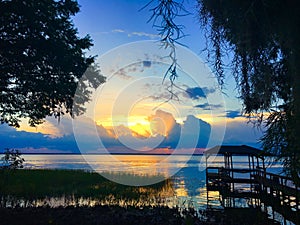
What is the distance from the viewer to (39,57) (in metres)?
11.0

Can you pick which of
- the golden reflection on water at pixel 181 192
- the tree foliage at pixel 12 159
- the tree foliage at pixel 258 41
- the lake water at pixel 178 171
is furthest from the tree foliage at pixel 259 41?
the golden reflection on water at pixel 181 192

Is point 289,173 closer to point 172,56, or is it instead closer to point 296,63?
point 296,63

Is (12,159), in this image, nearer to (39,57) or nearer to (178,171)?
(39,57)

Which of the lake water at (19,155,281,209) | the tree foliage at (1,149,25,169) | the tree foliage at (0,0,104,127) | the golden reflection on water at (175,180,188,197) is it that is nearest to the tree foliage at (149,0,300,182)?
the lake water at (19,155,281,209)

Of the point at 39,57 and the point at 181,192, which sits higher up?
the point at 39,57

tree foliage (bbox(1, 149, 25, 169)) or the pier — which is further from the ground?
tree foliage (bbox(1, 149, 25, 169))

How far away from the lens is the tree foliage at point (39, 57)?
10.6 m

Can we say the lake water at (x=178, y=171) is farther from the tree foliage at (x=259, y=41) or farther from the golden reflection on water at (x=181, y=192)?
the tree foliage at (x=259, y=41)

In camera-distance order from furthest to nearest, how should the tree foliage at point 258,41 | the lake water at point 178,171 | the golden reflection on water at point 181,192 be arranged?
the golden reflection on water at point 181,192, the lake water at point 178,171, the tree foliage at point 258,41

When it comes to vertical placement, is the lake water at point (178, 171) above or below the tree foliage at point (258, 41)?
below

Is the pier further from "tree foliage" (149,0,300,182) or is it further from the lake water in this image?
"tree foliage" (149,0,300,182)

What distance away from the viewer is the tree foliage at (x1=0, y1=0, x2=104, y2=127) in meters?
10.6

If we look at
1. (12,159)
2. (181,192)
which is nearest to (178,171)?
(181,192)

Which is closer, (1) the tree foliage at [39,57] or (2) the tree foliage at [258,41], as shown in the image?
(2) the tree foliage at [258,41]
